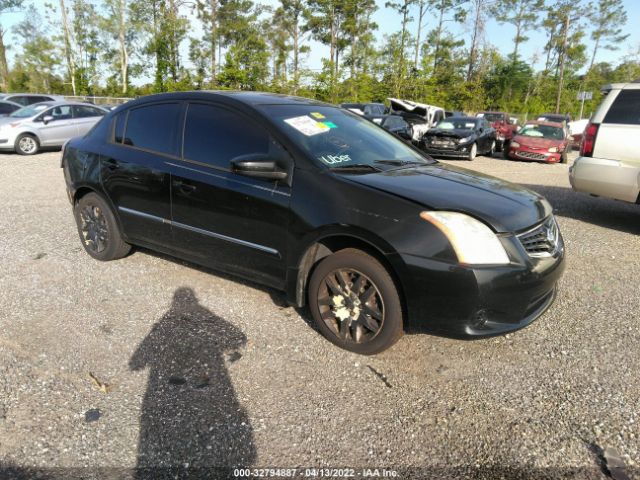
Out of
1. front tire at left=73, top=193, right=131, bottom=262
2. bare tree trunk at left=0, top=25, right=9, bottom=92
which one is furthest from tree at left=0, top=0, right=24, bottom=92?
front tire at left=73, top=193, right=131, bottom=262

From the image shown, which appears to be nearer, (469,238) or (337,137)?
(469,238)

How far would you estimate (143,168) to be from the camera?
389 centimetres

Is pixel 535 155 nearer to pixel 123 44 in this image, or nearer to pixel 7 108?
pixel 7 108

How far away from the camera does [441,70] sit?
44094 millimetres

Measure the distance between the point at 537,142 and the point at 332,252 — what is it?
13.8 m

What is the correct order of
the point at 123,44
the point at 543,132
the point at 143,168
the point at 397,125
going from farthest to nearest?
1. the point at 123,44
2. the point at 543,132
3. the point at 397,125
4. the point at 143,168

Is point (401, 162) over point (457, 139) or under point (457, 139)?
over

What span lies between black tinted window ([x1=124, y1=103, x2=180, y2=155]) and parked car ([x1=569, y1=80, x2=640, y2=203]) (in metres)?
5.19

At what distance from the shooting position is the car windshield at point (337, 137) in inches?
129

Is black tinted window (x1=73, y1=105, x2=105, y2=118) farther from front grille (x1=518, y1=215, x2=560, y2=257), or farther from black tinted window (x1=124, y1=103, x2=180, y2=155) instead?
front grille (x1=518, y1=215, x2=560, y2=257)

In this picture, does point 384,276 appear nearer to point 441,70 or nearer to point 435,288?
point 435,288

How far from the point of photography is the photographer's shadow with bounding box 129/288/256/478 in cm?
213

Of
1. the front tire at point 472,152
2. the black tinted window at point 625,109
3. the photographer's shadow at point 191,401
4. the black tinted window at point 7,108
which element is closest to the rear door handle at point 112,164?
the photographer's shadow at point 191,401

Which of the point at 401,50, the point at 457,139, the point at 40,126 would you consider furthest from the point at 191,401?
the point at 401,50
